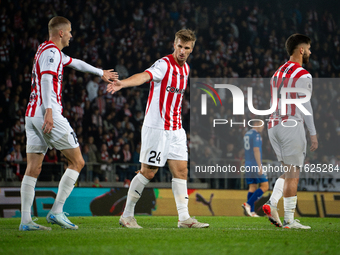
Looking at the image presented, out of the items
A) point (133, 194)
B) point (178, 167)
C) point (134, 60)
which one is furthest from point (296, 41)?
point (134, 60)

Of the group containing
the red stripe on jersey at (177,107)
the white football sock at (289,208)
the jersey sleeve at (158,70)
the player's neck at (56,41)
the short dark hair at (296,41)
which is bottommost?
the white football sock at (289,208)

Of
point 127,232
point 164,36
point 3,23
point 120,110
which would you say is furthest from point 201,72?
point 127,232

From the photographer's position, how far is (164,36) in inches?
656

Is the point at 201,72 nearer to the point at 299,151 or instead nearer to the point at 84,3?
the point at 84,3

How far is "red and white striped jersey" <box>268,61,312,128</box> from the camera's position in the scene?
5445 mm

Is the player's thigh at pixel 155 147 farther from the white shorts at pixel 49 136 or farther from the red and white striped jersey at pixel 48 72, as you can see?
the red and white striped jersey at pixel 48 72

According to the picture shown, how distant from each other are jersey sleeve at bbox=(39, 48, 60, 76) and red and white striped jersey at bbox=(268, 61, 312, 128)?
278 cm

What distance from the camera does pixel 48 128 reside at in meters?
4.78

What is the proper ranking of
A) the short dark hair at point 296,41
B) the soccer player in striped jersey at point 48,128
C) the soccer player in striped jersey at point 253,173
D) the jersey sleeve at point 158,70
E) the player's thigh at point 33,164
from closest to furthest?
the soccer player in striped jersey at point 48,128, the player's thigh at point 33,164, the jersey sleeve at point 158,70, the short dark hair at point 296,41, the soccer player in striped jersey at point 253,173

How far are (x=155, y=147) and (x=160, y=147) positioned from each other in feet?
0.20

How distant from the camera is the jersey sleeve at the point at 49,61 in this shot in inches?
191

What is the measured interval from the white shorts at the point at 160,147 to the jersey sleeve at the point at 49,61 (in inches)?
51.7

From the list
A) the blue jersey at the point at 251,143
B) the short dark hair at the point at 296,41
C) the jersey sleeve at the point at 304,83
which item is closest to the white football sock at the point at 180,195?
the jersey sleeve at the point at 304,83

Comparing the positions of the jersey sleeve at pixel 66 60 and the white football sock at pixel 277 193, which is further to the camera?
the white football sock at pixel 277 193
